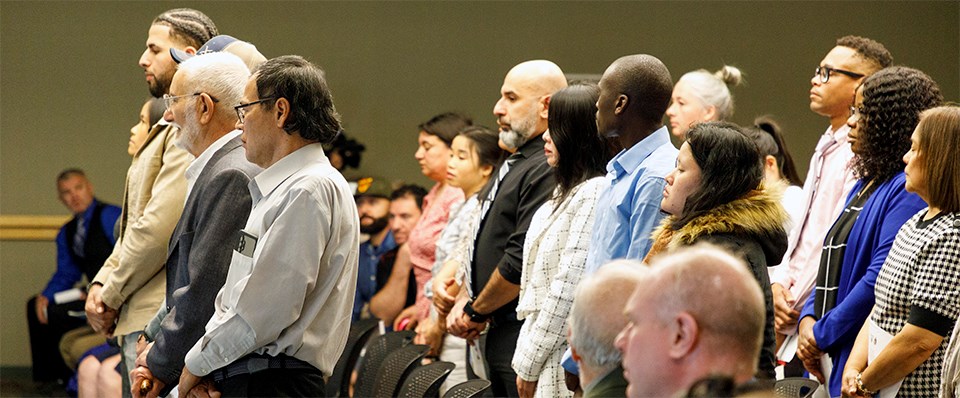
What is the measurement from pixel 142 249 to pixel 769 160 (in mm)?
2393

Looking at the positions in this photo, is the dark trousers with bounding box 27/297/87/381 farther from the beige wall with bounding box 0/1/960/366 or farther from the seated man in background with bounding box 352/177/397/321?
the seated man in background with bounding box 352/177/397/321

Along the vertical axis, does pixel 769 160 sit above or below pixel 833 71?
below

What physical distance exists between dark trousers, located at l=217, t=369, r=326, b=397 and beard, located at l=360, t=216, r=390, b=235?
12.9 feet

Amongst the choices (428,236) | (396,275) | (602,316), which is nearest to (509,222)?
(428,236)

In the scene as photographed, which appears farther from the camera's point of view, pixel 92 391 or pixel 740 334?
pixel 92 391

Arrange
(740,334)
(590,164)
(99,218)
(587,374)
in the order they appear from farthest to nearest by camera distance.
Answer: (99,218)
(590,164)
(587,374)
(740,334)

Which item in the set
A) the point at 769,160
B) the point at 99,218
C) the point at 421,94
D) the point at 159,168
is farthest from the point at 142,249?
the point at 421,94

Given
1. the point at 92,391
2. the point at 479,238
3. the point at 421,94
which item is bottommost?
the point at 92,391

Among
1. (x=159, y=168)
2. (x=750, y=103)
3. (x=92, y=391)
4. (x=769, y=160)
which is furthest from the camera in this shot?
(x=750, y=103)

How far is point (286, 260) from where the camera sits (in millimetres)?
2930

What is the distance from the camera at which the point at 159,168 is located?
405 cm

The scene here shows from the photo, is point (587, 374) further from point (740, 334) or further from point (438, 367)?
point (438, 367)

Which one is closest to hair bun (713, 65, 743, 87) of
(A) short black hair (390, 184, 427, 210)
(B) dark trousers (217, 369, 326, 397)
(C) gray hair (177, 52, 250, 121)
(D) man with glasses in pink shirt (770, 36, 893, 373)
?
(D) man with glasses in pink shirt (770, 36, 893, 373)

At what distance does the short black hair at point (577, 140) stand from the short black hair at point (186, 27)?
1.49 metres
